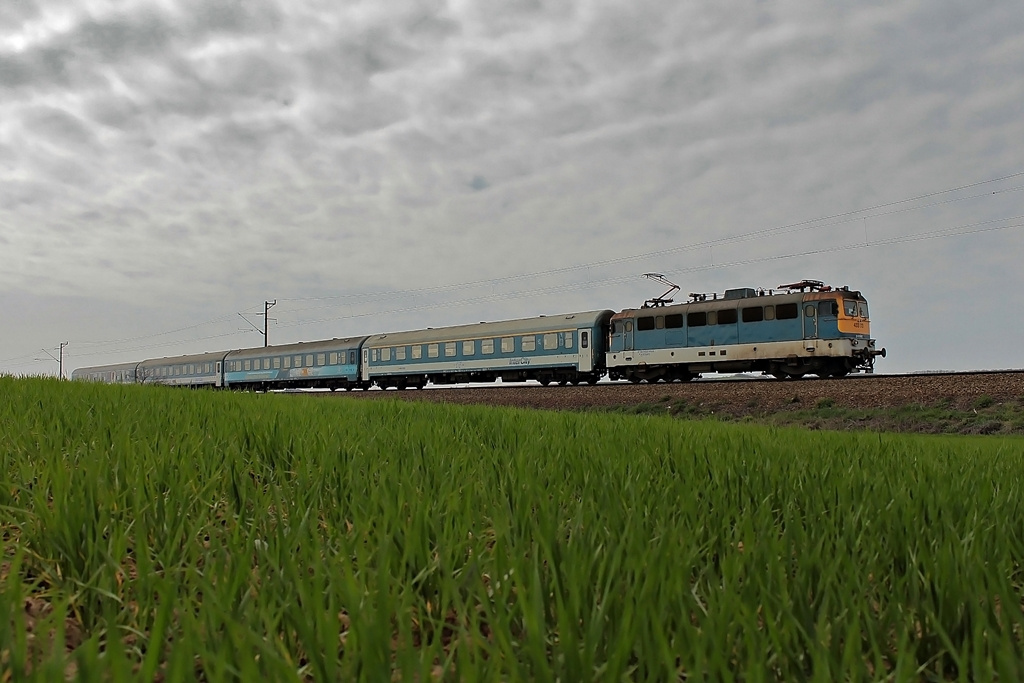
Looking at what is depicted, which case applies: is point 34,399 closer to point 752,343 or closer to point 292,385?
point 752,343

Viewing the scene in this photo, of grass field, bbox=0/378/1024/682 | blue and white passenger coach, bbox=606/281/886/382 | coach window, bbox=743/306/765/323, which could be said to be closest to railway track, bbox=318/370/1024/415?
blue and white passenger coach, bbox=606/281/886/382

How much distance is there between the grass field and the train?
1467 centimetres

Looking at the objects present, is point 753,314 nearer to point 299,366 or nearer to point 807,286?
point 807,286

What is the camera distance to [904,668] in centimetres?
121

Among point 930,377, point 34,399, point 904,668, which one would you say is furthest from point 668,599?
point 930,377

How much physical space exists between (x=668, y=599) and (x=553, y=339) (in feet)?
84.2

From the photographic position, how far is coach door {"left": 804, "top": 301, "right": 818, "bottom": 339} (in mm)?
20625

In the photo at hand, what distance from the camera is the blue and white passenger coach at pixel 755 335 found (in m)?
20.6

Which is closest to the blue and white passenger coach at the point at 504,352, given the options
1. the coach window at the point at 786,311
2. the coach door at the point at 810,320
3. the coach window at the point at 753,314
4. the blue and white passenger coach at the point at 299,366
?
the blue and white passenger coach at the point at 299,366

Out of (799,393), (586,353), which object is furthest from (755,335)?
(586,353)

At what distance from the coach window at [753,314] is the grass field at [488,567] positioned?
18.4m

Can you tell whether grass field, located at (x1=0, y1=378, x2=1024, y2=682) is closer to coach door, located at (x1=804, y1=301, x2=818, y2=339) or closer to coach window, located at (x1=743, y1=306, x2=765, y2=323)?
coach door, located at (x1=804, y1=301, x2=818, y2=339)

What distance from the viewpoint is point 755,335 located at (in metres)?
21.8

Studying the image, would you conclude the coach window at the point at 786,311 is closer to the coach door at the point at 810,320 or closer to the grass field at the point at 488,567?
the coach door at the point at 810,320
